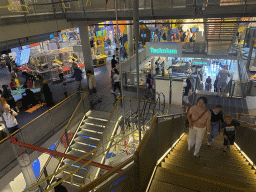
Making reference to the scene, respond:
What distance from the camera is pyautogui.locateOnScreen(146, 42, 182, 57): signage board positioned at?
Answer: 338 inches

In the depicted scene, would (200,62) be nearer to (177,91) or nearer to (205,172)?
(177,91)

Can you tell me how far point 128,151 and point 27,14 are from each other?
23.4ft

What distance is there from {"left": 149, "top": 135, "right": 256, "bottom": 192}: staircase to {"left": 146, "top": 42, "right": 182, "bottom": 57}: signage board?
409 centimetres

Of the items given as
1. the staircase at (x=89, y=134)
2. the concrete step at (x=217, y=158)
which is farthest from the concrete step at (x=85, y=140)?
the concrete step at (x=217, y=158)

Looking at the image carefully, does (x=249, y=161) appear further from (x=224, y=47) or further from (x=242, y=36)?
(x=242, y=36)

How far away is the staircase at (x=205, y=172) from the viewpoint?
3.20 metres

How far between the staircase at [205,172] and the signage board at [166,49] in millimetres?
4095

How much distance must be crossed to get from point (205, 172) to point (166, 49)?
18.8 feet

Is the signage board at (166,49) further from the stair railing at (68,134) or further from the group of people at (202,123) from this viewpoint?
the group of people at (202,123)

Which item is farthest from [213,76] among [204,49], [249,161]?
[249,161]

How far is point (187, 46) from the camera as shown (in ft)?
54.0

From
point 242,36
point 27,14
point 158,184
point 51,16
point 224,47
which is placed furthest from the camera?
point 242,36

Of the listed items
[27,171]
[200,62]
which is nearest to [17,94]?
[27,171]

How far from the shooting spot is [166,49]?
877 cm
